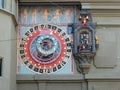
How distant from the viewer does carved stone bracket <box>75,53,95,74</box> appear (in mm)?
13938

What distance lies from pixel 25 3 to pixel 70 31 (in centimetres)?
181

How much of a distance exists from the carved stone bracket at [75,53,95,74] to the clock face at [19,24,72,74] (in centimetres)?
42

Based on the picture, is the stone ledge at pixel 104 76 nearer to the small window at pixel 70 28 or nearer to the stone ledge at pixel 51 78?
the stone ledge at pixel 51 78

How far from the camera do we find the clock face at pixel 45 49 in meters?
14.1

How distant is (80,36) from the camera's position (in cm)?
1428

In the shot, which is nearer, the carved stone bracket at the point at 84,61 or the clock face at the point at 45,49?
the carved stone bracket at the point at 84,61

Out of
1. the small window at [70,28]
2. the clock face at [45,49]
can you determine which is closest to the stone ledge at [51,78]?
the clock face at [45,49]

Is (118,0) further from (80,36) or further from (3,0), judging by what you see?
(3,0)

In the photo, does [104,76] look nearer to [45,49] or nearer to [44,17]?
[45,49]

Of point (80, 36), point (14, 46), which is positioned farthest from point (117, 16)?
point (14, 46)

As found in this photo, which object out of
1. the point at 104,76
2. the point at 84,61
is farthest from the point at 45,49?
the point at 104,76

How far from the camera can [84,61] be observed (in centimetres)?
1399

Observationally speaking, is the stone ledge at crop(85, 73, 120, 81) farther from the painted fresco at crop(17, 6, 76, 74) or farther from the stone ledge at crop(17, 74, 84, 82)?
the painted fresco at crop(17, 6, 76, 74)

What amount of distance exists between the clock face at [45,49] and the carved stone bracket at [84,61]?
423 mm
